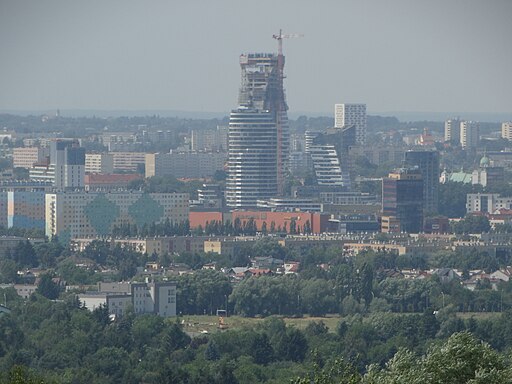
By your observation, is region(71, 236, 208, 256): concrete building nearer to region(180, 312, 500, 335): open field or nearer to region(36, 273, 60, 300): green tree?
region(36, 273, 60, 300): green tree

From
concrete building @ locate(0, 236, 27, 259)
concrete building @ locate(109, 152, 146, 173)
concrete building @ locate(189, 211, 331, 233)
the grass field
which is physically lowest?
concrete building @ locate(109, 152, 146, 173)

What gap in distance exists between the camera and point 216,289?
2506 inches

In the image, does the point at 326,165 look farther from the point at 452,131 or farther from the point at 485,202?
the point at 452,131

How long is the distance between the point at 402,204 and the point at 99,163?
38.5 m

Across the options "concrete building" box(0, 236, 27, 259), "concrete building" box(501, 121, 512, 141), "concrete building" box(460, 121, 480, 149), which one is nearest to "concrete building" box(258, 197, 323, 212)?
"concrete building" box(0, 236, 27, 259)

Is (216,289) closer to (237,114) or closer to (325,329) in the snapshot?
(325,329)

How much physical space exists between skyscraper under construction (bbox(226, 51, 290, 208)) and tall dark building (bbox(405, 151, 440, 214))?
5478 millimetres

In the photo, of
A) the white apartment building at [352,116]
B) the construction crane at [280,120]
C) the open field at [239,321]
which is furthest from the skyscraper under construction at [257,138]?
the white apartment building at [352,116]

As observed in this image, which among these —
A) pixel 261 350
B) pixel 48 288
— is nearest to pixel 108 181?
pixel 48 288

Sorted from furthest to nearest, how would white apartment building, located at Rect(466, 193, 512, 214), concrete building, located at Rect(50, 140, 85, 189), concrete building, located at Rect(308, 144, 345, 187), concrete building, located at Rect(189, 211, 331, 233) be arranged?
concrete building, located at Rect(308, 144, 345, 187)
concrete building, located at Rect(50, 140, 85, 189)
white apartment building, located at Rect(466, 193, 512, 214)
concrete building, located at Rect(189, 211, 331, 233)

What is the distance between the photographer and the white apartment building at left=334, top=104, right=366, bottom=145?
526 ft

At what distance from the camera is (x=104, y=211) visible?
308 feet

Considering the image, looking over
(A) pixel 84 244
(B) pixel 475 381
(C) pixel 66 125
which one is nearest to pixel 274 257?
(A) pixel 84 244

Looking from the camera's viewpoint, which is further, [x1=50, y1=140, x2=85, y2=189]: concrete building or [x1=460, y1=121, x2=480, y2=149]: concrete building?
[x1=460, y1=121, x2=480, y2=149]: concrete building
